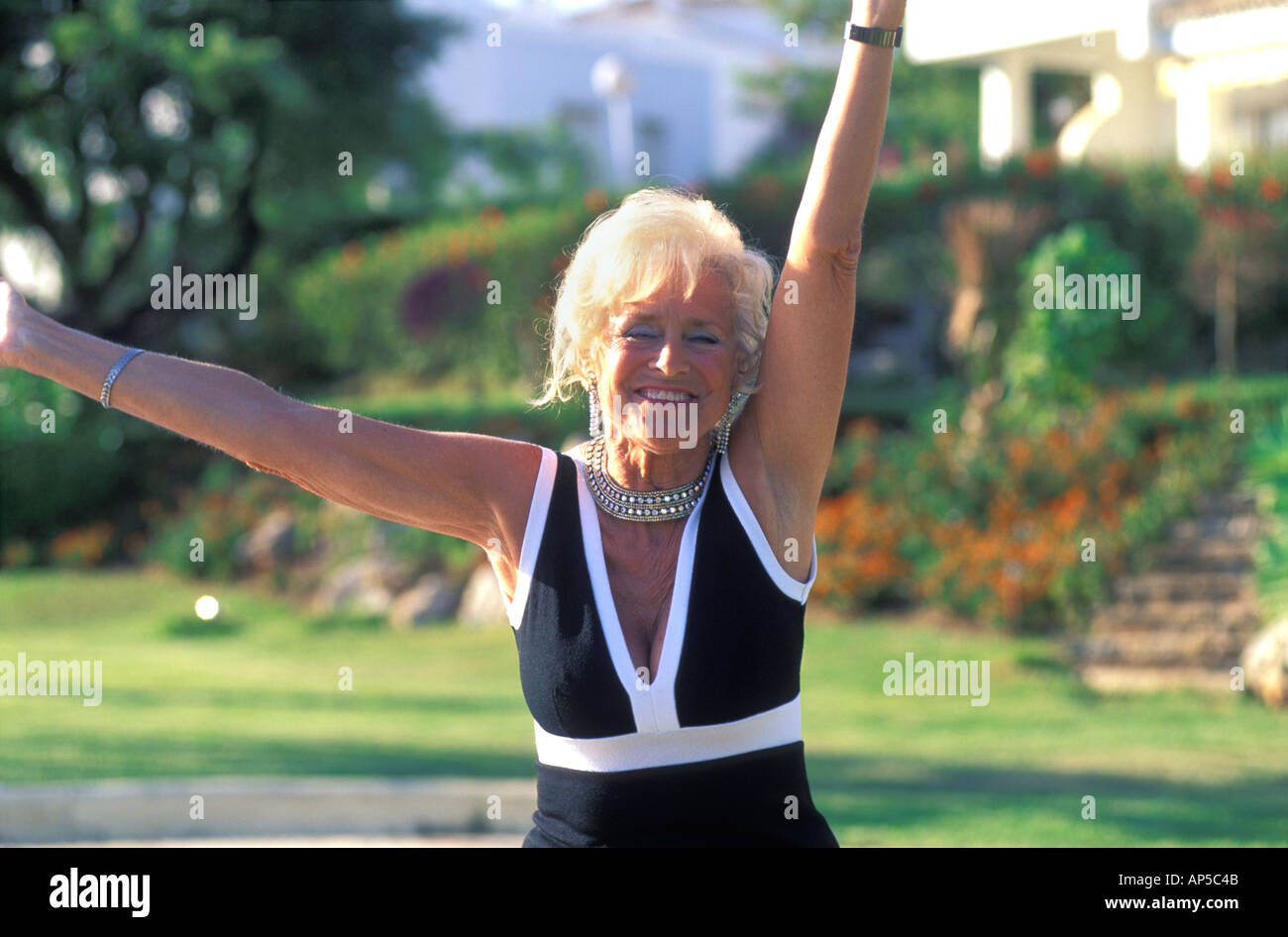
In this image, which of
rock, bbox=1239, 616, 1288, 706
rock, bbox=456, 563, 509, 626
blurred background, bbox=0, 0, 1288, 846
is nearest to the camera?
blurred background, bbox=0, 0, 1288, 846

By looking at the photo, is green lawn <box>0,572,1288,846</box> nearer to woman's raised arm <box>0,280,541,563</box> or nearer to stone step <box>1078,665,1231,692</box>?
stone step <box>1078,665,1231,692</box>

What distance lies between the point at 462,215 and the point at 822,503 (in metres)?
9.66

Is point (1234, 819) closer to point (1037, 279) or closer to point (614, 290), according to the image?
point (614, 290)

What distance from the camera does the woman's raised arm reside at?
Answer: 2.33 m

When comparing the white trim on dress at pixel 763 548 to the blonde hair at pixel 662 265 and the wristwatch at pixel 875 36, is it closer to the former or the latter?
the blonde hair at pixel 662 265

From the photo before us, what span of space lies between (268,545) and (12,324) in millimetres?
13781

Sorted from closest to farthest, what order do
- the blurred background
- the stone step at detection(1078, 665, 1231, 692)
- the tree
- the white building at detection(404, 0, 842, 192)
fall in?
the blurred background
the stone step at detection(1078, 665, 1231, 692)
the tree
the white building at detection(404, 0, 842, 192)

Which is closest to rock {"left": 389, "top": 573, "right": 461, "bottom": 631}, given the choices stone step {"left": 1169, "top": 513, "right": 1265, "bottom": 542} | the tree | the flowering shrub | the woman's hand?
the flowering shrub

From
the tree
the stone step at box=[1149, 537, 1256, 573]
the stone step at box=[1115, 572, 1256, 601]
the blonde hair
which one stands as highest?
the tree

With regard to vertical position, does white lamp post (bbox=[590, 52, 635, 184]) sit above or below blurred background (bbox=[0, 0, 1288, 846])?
above

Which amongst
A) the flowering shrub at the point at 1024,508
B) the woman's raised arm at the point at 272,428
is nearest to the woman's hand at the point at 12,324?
the woman's raised arm at the point at 272,428

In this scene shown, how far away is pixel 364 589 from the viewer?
14.5 metres

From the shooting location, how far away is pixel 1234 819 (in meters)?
6.74

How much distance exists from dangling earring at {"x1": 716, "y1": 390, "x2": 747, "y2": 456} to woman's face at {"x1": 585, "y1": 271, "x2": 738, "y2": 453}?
2cm
